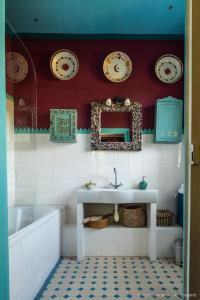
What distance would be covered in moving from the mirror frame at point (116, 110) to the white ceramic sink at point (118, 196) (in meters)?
0.62

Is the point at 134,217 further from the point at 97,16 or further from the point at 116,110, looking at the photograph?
the point at 97,16

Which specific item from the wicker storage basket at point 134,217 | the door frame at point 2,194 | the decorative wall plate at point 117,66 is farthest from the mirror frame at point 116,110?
the door frame at point 2,194

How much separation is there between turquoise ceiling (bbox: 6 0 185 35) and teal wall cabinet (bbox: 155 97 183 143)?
95cm

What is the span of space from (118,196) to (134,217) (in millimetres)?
393

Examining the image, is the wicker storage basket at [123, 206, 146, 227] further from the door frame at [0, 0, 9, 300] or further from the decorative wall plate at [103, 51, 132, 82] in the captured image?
the door frame at [0, 0, 9, 300]

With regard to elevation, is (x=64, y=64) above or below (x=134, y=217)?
above

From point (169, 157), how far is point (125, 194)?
0.90 metres

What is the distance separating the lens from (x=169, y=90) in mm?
2887

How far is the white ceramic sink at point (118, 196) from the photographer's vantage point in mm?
2455

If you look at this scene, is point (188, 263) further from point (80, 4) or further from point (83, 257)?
point (80, 4)

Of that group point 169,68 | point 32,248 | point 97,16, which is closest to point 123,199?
point 32,248

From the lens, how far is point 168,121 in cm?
276

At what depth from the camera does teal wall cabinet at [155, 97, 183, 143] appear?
9.03 ft

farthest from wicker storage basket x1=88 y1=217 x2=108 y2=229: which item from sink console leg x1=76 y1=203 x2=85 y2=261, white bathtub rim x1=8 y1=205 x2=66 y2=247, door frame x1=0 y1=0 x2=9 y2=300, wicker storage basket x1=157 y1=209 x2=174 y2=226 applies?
door frame x1=0 y1=0 x2=9 y2=300
